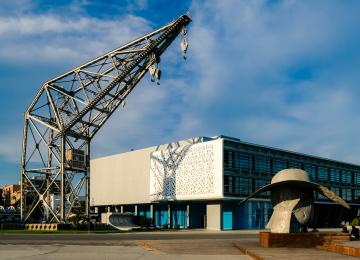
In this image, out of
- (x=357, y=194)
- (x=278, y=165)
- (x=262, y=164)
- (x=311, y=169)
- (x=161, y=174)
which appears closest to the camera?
(x=262, y=164)

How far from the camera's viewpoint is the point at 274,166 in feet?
304

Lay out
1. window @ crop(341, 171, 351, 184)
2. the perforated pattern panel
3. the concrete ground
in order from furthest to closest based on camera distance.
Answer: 1. window @ crop(341, 171, 351, 184)
2. the perforated pattern panel
3. the concrete ground

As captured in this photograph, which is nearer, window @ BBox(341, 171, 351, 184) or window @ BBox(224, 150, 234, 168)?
window @ BBox(224, 150, 234, 168)

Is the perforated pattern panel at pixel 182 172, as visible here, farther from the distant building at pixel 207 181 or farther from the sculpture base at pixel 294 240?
the sculpture base at pixel 294 240

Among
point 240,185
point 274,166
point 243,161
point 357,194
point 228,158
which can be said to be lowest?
point 357,194

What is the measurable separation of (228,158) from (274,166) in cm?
1311

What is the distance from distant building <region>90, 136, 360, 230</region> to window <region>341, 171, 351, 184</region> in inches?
8.3

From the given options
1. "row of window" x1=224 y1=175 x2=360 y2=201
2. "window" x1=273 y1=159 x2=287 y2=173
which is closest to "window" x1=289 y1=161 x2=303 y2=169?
"window" x1=273 y1=159 x2=287 y2=173

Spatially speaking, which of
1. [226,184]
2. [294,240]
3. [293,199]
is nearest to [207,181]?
[226,184]

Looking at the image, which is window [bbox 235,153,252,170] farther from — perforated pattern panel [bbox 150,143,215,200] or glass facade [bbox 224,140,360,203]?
perforated pattern panel [bbox 150,143,215,200]

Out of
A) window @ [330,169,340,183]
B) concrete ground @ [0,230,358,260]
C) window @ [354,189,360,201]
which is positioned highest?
window @ [330,169,340,183]

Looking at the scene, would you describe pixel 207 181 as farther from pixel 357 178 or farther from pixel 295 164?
pixel 357 178

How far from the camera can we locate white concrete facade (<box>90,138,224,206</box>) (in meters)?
84.1

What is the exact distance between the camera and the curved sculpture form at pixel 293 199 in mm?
30438
